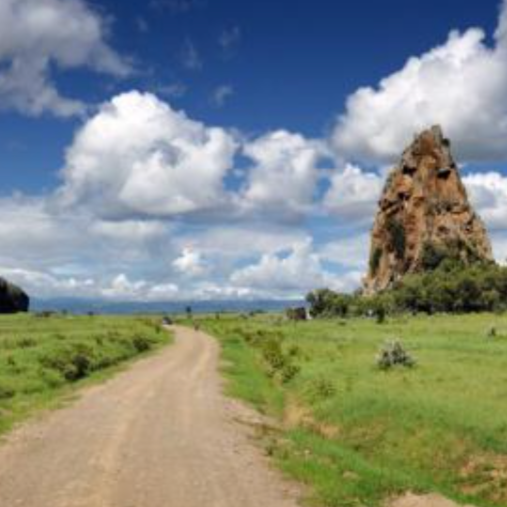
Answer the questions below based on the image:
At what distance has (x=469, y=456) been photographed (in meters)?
26.8

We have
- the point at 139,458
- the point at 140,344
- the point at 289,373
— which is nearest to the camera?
the point at 139,458

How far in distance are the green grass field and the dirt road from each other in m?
1.49

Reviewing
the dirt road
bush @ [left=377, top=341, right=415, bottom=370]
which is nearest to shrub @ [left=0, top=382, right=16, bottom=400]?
the dirt road

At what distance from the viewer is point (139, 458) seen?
2419 cm

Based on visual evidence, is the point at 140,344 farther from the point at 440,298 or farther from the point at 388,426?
the point at 440,298

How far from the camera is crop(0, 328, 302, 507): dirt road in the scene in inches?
777

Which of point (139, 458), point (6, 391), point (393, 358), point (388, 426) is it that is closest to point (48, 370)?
point (6, 391)

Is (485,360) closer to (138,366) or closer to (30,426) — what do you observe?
(138,366)

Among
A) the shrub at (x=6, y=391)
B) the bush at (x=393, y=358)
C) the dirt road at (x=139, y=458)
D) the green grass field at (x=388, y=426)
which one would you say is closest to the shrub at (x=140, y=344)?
the green grass field at (x=388, y=426)

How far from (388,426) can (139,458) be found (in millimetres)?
10699

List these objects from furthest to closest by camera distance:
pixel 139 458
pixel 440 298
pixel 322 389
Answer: pixel 440 298 → pixel 322 389 → pixel 139 458

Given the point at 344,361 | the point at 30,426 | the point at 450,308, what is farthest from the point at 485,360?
the point at 450,308

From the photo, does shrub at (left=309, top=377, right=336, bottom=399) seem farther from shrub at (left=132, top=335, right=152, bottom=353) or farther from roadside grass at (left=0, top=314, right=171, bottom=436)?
shrub at (left=132, top=335, right=152, bottom=353)

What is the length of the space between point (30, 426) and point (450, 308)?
14806cm
